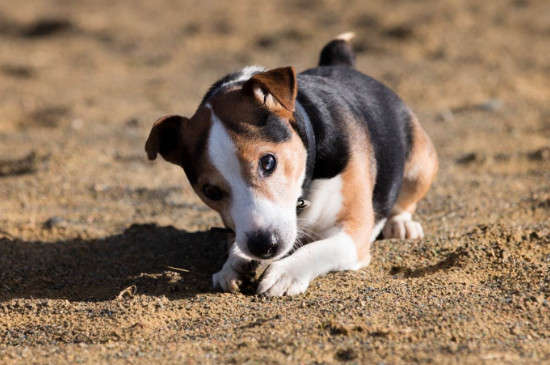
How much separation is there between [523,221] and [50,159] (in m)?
4.69

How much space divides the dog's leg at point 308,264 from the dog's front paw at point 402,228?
866 millimetres

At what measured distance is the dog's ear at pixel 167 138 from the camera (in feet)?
15.0

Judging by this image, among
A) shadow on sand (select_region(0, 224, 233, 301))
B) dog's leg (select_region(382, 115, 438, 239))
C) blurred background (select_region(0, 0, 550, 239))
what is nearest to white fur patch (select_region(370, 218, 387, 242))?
dog's leg (select_region(382, 115, 438, 239))

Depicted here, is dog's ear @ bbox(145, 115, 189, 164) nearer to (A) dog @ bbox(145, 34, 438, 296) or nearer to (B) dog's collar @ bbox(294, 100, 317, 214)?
(A) dog @ bbox(145, 34, 438, 296)

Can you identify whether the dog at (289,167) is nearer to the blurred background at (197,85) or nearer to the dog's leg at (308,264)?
the dog's leg at (308,264)

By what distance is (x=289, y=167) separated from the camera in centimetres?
443

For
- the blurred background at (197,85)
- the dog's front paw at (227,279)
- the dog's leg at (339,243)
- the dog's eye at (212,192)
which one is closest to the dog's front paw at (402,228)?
the blurred background at (197,85)

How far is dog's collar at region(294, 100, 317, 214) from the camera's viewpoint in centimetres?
459

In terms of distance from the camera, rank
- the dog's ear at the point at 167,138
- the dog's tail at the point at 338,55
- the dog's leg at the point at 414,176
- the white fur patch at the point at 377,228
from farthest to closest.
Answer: the dog's tail at the point at 338,55 → the dog's leg at the point at 414,176 → the white fur patch at the point at 377,228 → the dog's ear at the point at 167,138

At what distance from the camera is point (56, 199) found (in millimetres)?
7102

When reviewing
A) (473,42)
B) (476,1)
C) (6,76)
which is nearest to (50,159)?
(6,76)

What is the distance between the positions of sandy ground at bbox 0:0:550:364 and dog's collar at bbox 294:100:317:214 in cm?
53

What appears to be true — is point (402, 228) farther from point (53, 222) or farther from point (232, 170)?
point (53, 222)

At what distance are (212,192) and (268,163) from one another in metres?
0.37
